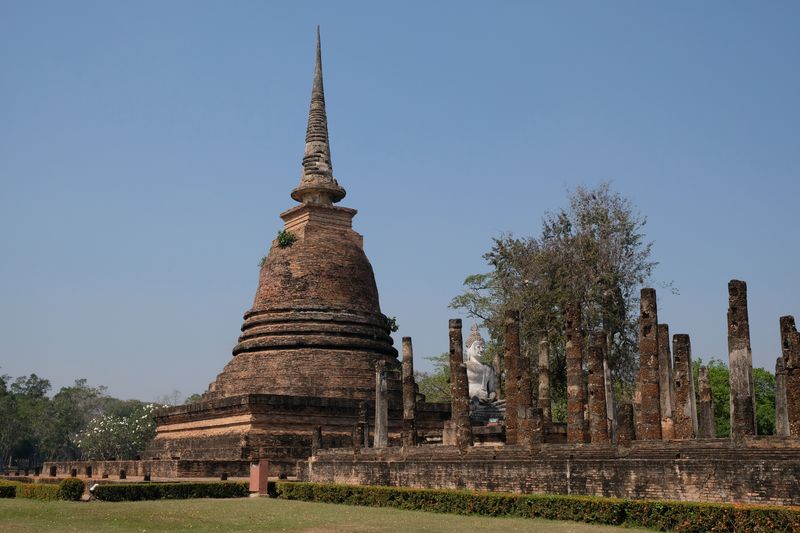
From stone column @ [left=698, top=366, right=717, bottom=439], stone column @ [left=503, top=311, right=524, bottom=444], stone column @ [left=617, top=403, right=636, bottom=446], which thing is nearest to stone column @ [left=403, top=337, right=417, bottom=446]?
stone column @ [left=503, top=311, right=524, bottom=444]

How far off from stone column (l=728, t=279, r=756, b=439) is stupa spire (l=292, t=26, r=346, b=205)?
18401mm

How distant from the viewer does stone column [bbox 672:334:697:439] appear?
2174cm

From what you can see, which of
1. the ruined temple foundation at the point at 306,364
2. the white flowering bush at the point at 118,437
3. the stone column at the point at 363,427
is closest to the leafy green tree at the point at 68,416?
the white flowering bush at the point at 118,437

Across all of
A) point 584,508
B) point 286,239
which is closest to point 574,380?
point 584,508

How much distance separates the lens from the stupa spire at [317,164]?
33281 mm

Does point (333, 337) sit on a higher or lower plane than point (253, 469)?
higher

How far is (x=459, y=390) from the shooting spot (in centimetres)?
2181

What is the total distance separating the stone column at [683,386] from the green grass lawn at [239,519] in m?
8.47

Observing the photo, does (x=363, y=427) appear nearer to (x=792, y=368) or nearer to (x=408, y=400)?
(x=408, y=400)

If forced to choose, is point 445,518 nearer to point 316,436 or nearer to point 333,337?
point 316,436

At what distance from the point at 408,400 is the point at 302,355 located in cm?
727

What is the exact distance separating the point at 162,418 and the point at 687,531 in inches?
915

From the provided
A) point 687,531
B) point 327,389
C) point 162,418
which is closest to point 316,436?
point 327,389

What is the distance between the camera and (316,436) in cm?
2502
